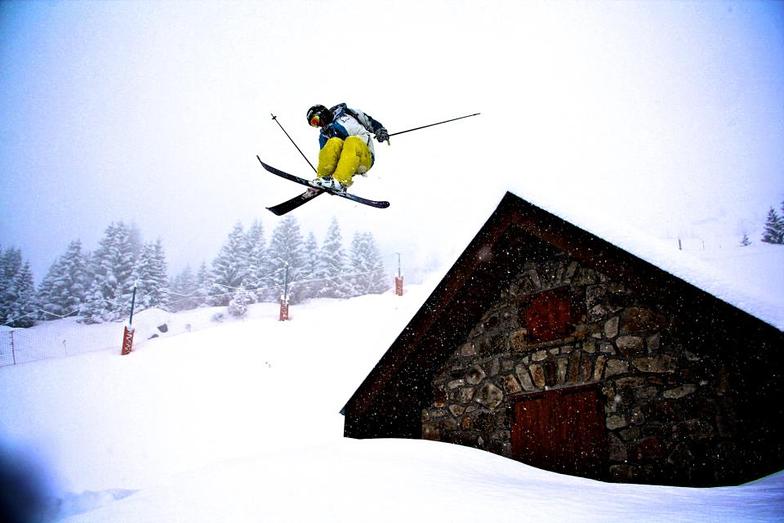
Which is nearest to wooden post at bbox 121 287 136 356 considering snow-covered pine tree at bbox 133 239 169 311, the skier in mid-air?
the skier in mid-air

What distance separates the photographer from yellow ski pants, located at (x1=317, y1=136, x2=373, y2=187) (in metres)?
5.96

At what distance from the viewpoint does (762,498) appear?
2.90 m

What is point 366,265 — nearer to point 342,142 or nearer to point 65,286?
point 65,286

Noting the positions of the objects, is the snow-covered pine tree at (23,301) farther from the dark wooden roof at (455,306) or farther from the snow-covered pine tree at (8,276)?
the dark wooden roof at (455,306)

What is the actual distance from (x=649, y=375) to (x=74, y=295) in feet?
211

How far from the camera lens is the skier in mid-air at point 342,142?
6.00 m

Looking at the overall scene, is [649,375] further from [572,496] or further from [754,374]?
[572,496]

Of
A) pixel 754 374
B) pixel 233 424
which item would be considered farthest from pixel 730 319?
pixel 233 424

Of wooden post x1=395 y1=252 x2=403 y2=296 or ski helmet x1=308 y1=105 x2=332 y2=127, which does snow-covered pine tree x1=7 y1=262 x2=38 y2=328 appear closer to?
wooden post x1=395 y1=252 x2=403 y2=296

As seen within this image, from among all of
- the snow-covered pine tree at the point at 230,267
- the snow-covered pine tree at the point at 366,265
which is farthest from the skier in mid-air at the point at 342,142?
the snow-covered pine tree at the point at 230,267

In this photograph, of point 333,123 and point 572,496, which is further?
point 333,123

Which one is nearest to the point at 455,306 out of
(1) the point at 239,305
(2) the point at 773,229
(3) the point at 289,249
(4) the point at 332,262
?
(1) the point at 239,305

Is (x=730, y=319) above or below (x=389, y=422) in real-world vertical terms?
above

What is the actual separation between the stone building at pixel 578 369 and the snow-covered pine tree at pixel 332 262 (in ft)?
147
